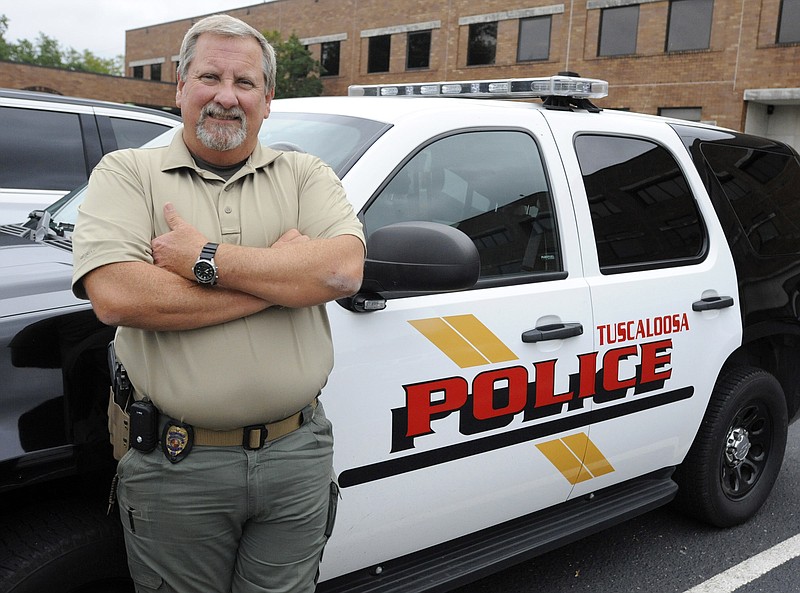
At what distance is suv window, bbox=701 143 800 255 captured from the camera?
360cm

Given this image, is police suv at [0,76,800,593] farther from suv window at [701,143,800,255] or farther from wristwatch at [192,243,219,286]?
wristwatch at [192,243,219,286]

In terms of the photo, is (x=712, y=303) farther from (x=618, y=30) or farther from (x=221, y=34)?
(x=618, y=30)

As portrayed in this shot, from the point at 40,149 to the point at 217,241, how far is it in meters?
4.17

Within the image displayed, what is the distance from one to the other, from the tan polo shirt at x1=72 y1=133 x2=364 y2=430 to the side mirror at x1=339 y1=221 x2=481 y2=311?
0.19 metres

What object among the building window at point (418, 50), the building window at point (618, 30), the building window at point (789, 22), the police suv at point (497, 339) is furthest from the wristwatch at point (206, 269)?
the building window at point (418, 50)

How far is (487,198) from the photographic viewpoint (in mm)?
2723

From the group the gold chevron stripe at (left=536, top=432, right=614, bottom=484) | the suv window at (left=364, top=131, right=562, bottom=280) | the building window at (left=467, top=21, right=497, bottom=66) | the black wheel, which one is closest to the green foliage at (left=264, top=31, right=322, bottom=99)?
the building window at (left=467, top=21, right=497, bottom=66)

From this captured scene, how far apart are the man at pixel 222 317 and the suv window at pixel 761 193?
7.57 ft

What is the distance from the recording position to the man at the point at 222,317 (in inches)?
67.7

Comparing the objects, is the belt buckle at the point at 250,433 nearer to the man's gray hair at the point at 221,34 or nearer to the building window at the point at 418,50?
the man's gray hair at the point at 221,34

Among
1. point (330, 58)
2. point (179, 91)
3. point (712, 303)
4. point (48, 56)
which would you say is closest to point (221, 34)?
point (179, 91)

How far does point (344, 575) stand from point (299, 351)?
912 mm

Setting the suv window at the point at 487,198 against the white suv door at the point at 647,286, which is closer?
the suv window at the point at 487,198

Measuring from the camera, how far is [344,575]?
7.92 ft
